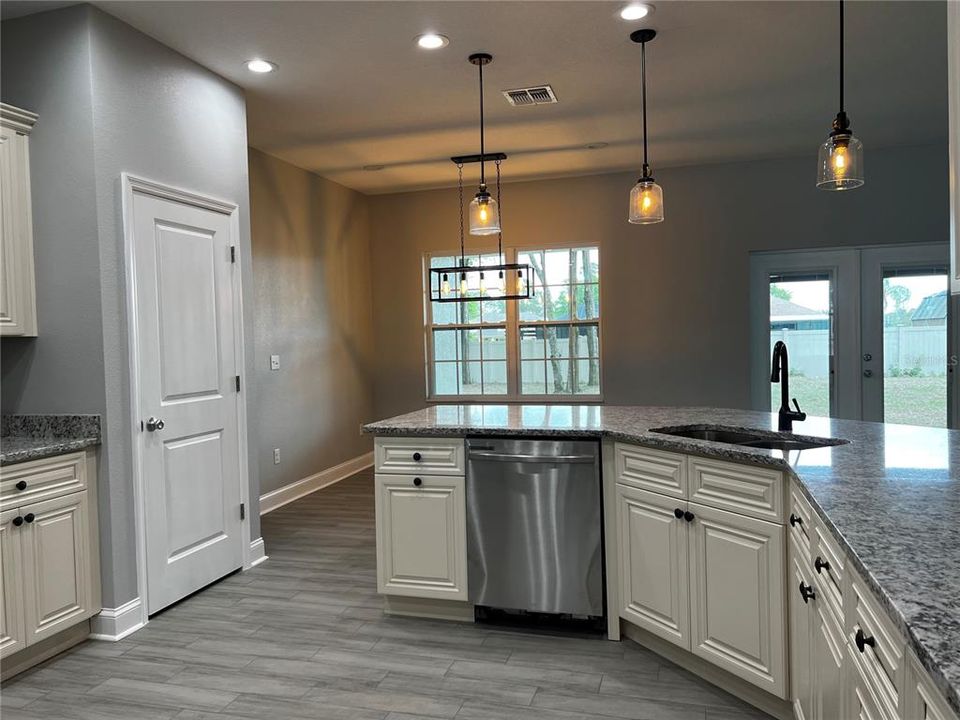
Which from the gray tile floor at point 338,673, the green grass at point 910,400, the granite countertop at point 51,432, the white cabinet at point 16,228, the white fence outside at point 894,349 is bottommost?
the gray tile floor at point 338,673

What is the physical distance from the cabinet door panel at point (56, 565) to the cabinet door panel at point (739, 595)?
8.29ft

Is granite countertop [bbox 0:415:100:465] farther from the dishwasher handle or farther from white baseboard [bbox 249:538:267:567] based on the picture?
the dishwasher handle

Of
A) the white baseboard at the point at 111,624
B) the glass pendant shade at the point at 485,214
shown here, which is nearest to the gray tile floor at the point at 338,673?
the white baseboard at the point at 111,624

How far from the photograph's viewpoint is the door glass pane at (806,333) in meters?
6.18

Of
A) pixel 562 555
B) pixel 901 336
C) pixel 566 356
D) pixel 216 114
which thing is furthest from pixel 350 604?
pixel 901 336

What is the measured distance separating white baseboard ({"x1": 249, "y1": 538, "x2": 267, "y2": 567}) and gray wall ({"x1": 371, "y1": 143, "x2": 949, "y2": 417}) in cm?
360

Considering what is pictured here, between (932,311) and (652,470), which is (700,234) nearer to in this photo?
(932,311)

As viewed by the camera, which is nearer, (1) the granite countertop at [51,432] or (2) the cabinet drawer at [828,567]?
(2) the cabinet drawer at [828,567]

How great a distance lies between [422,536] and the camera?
3197 mm

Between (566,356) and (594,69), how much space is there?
3.27 meters

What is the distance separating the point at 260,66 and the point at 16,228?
150 centimetres

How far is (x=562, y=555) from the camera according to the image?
9.86ft

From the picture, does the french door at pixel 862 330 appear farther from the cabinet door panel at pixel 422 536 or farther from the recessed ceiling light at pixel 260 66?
the recessed ceiling light at pixel 260 66

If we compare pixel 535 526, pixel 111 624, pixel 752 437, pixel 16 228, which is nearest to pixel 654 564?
pixel 535 526
